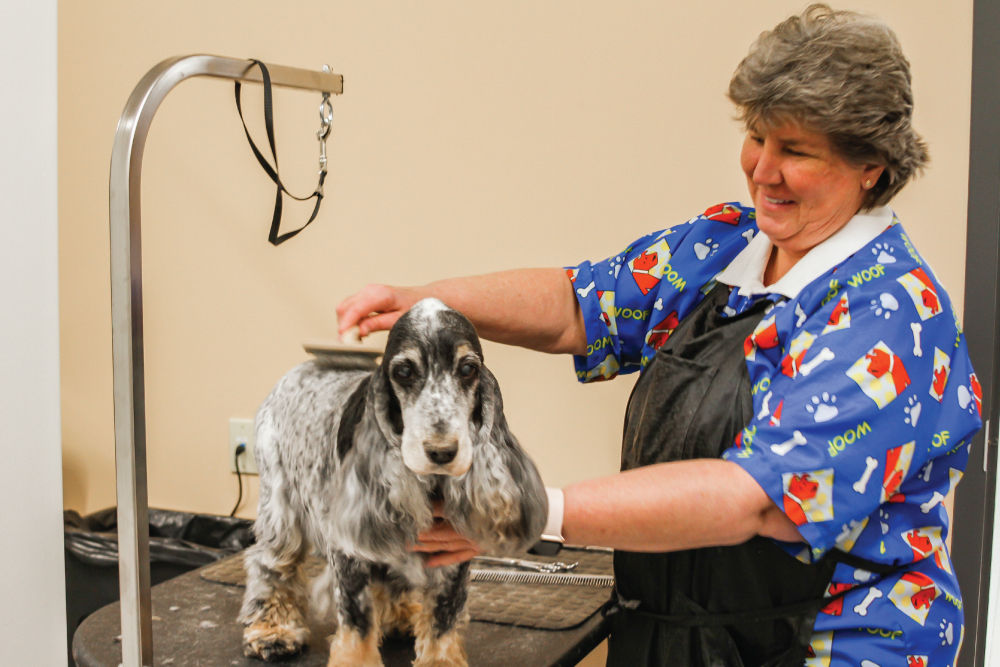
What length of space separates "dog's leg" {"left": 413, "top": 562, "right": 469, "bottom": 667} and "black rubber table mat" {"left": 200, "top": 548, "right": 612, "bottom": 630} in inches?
9.3

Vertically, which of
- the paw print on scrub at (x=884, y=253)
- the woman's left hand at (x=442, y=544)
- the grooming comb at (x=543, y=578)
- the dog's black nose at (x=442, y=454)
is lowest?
the grooming comb at (x=543, y=578)

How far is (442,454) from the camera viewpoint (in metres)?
0.98

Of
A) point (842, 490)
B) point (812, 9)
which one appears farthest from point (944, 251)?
point (842, 490)

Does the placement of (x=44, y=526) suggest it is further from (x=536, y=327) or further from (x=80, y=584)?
(x=80, y=584)

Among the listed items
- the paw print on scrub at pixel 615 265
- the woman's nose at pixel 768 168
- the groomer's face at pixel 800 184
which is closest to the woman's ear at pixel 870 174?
the groomer's face at pixel 800 184

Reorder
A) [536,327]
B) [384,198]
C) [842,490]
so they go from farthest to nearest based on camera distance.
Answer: [384,198]
[536,327]
[842,490]

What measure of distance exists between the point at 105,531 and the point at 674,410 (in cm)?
183

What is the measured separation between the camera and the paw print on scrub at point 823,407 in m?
1.04

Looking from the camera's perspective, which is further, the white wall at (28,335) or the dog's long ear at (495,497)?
the white wall at (28,335)

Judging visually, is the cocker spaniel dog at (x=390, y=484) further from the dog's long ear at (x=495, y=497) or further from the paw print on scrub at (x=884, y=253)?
the paw print on scrub at (x=884, y=253)

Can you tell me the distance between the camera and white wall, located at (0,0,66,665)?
127 cm

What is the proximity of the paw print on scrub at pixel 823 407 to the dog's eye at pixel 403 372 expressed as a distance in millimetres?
459

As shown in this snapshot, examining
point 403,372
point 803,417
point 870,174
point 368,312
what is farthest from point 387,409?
point 870,174

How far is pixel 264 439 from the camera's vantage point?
135 centimetres
